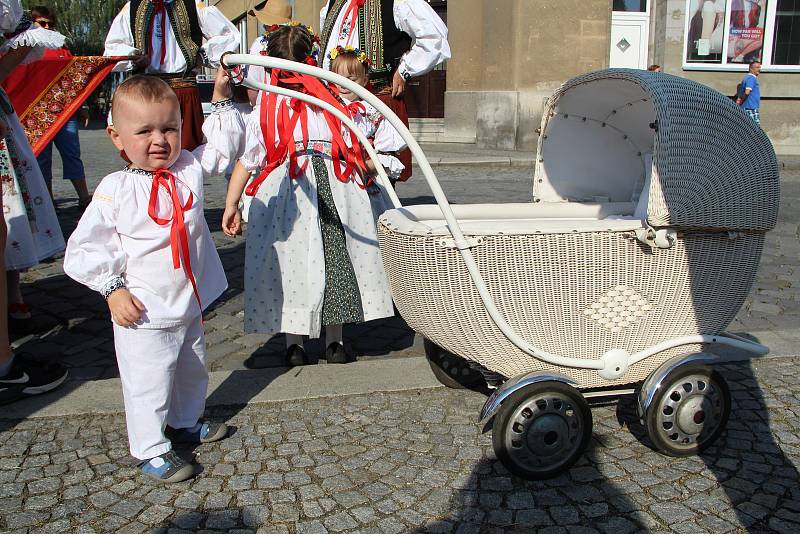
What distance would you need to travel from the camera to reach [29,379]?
131 inches

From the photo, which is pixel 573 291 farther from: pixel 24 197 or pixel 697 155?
pixel 24 197

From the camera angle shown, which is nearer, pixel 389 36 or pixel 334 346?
pixel 334 346

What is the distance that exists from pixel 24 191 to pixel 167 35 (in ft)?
6.72

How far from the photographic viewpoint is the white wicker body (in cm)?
262

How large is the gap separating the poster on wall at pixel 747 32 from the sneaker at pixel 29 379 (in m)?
15.1

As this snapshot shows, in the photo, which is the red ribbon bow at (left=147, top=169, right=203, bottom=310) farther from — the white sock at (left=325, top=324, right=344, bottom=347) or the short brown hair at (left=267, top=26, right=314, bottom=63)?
the white sock at (left=325, top=324, right=344, bottom=347)

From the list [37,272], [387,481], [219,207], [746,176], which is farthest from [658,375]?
[219,207]

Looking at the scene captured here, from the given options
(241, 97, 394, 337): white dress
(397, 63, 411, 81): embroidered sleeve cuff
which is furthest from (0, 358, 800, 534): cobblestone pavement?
(397, 63, 411, 81): embroidered sleeve cuff

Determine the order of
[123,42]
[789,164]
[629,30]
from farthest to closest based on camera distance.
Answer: [629,30], [789,164], [123,42]

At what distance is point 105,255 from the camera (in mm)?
2531

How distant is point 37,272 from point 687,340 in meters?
4.56

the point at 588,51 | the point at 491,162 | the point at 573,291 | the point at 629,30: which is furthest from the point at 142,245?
the point at 629,30

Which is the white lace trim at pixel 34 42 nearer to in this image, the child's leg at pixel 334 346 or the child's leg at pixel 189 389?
the child's leg at pixel 189 389

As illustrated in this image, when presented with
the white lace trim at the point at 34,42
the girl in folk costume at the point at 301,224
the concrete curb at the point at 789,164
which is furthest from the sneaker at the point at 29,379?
the concrete curb at the point at 789,164
